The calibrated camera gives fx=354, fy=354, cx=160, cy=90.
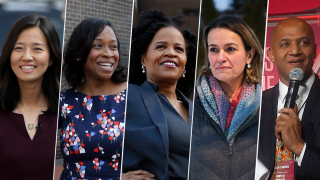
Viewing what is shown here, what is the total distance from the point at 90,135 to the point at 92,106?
31 centimetres

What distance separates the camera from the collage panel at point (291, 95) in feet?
13.0

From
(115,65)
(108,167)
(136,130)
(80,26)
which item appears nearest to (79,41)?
(80,26)

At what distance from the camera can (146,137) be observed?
3852mm

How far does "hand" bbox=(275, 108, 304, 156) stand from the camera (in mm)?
3969

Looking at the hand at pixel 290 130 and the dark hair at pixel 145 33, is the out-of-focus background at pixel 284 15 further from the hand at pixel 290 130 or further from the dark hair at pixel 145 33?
the dark hair at pixel 145 33

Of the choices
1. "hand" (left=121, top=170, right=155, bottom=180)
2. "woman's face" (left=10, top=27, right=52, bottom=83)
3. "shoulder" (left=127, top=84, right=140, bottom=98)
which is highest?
"woman's face" (left=10, top=27, right=52, bottom=83)

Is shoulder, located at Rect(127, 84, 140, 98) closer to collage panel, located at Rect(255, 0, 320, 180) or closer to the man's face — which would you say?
collage panel, located at Rect(255, 0, 320, 180)

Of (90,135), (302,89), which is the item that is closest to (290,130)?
(302,89)

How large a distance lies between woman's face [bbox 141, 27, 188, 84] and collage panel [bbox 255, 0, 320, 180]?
1.05m

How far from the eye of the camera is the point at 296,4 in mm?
4176

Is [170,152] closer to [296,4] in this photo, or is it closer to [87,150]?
[87,150]

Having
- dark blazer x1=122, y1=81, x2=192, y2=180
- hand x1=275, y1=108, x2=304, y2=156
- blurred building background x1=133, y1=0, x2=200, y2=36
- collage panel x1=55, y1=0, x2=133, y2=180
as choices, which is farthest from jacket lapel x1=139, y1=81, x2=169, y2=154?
hand x1=275, y1=108, x2=304, y2=156

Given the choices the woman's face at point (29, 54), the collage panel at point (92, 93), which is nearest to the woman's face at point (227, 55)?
the collage panel at point (92, 93)

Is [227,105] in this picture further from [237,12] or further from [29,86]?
[29,86]
